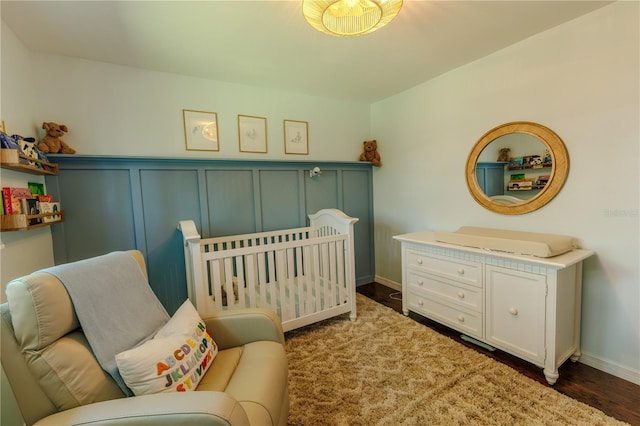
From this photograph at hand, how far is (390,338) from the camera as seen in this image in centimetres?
224

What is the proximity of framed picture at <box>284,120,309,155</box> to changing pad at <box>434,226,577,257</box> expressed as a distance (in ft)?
5.57

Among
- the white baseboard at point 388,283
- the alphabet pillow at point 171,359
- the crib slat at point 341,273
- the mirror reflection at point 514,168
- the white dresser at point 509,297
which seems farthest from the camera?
the white baseboard at point 388,283

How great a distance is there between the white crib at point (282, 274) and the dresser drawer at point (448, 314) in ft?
1.85

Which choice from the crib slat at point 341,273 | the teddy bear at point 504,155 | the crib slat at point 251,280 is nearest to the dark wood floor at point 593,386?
the crib slat at point 341,273

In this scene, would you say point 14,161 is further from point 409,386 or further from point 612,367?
point 612,367

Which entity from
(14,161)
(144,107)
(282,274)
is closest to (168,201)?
(144,107)

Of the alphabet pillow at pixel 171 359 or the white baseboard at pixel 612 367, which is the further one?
the white baseboard at pixel 612 367

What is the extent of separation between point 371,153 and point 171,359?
2.90m

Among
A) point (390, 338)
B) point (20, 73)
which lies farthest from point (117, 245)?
point (390, 338)

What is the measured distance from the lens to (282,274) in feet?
7.45

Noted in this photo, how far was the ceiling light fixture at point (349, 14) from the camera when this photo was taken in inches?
53.1

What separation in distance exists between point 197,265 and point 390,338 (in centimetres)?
156

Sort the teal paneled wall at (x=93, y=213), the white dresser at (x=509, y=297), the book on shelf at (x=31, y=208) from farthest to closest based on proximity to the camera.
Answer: the teal paneled wall at (x=93, y=213), the white dresser at (x=509, y=297), the book on shelf at (x=31, y=208)

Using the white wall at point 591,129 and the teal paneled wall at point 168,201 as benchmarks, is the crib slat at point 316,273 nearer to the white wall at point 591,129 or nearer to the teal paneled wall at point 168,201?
the teal paneled wall at point 168,201
